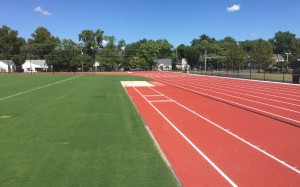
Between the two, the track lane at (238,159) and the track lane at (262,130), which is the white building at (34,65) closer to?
the track lane at (262,130)

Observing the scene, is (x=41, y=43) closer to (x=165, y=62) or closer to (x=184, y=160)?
(x=165, y=62)

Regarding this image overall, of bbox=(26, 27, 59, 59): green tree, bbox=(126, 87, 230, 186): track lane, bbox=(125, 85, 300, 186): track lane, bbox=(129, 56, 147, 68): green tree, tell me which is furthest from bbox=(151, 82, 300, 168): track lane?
bbox=(26, 27, 59, 59): green tree

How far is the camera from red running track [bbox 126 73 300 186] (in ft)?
21.4

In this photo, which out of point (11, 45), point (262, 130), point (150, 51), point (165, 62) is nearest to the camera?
point (262, 130)

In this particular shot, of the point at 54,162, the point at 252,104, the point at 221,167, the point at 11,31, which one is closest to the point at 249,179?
the point at 221,167

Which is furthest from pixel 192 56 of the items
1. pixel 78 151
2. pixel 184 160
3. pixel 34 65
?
pixel 184 160

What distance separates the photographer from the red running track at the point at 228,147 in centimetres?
654

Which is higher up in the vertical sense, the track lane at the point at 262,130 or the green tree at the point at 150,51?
the green tree at the point at 150,51

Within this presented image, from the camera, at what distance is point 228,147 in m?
8.73

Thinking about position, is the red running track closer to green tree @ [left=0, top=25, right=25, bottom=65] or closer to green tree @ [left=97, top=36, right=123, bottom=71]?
green tree @ [left=97, top=36, right=123, bottom=71]

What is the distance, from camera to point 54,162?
7242mm

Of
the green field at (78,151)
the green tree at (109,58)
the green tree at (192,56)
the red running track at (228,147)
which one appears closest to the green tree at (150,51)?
the green tree at (109,58)

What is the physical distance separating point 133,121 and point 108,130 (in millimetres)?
1952

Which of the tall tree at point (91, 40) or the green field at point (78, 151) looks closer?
the green field at point (78, 151)
